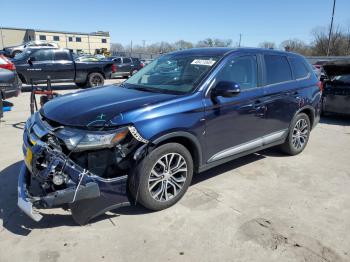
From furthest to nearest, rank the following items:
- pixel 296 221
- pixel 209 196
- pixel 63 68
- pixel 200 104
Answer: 1. pixel 63 68
2. pixel 209 196
3. pixel 200 104
4. pixel 296 221

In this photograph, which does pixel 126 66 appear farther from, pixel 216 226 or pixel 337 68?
pixel 216 226

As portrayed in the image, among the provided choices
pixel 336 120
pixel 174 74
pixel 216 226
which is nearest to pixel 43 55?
pixel 174 74

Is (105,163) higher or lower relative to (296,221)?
higher

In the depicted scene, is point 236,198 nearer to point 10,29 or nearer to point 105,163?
point 105,163

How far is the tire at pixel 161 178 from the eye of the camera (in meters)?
3.43

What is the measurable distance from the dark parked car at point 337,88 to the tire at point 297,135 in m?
3.48

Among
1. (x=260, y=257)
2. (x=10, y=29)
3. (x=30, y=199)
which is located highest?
(x=10, y=29)

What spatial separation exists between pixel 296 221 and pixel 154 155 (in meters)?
1.70

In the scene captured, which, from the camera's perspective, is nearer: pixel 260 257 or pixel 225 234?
pixel 260 257

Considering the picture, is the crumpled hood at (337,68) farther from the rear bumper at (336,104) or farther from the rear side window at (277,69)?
the rear side window at (277,69)

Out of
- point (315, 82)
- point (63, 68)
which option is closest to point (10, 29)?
point (63, 68)

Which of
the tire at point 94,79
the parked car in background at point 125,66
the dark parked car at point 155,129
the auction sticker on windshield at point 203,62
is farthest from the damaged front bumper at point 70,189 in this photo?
the parked car in background at point 125,66

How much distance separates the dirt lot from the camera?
120 inches

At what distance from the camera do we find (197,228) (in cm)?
346
